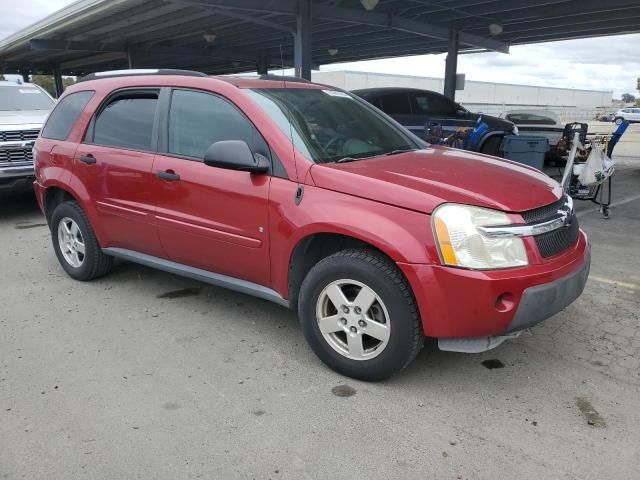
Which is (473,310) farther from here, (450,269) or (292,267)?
(292,267)

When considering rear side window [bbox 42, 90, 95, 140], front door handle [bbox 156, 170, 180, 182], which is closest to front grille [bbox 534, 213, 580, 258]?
front door handle [bbox 156, 170, 180, 182]

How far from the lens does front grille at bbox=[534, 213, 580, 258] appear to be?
9.54 feet

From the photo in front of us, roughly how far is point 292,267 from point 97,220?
Result: 2151 millimetres

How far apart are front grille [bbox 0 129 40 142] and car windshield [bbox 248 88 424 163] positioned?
5.68 meters

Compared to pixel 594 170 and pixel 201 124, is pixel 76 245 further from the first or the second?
pixel 594 170

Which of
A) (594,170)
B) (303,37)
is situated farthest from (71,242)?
(303,37)

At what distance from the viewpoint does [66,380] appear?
127 inches

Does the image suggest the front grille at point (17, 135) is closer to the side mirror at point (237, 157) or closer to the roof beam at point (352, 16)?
the roof beam at point (352, 16)

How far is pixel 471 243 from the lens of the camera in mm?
2756

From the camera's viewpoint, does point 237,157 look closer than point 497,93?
Yes

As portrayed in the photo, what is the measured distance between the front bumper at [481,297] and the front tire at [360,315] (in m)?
0.11

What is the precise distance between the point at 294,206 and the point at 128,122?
6.36 feet

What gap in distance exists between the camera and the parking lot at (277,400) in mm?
2500

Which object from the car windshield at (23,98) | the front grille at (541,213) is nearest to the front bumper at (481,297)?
the front grille at (541,213)
